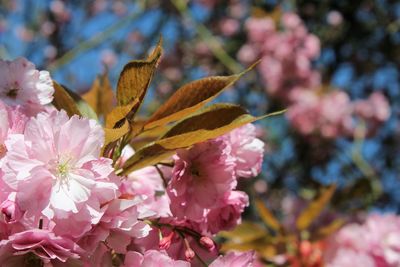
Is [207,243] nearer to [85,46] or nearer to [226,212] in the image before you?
[226,212]

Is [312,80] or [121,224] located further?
[312,80]

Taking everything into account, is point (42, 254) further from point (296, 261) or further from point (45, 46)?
point (45, 46)

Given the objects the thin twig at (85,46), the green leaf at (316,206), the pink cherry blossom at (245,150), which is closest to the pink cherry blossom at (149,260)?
the pink cherry blossom at (245,150)

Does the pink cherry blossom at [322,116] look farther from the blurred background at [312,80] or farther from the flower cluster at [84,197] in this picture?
the flower cluster at [84,197]

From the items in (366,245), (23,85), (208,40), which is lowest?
(208,40)

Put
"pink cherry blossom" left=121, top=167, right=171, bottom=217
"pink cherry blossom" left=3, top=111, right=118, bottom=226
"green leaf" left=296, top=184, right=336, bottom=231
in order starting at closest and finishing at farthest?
"pink cherry blossom" left=3, top=111, right=118, bottom=226
"pink cherry blossom" left=121, top=167, right=171, bottom=217
"green leaf" left=296, top=184, right=336, bottom=231

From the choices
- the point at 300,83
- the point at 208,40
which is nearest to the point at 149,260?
the point at 208,40

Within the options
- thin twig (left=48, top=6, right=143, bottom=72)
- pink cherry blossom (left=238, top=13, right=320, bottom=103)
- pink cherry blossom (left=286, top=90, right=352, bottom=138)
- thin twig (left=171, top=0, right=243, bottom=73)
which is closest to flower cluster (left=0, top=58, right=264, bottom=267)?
thin twig (left=48, top=6, right=143, bottom=72)

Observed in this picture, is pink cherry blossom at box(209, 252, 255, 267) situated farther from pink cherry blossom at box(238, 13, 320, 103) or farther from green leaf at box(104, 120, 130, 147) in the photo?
pink cherry blossom at box(238, 13, 320, 103)
